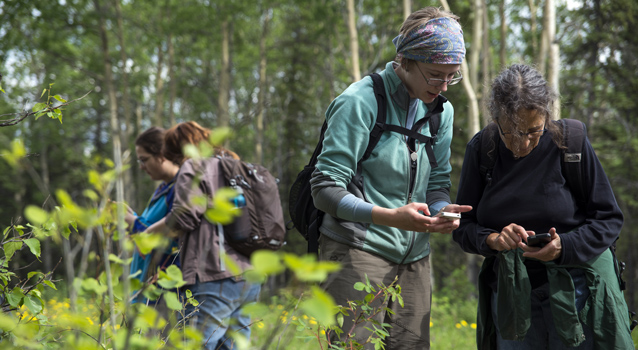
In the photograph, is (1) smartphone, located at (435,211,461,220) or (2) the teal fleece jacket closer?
(1) smartphone, located at (435,211,461,220)

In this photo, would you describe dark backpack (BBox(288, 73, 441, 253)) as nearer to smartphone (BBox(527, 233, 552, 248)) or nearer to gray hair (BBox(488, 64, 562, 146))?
gray hair (BBox(488, 64, 562, 146))

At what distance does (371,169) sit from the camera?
2273 millimetres

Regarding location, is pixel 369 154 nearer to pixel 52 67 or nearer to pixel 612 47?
pixel 612 47

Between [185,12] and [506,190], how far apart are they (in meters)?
16.5

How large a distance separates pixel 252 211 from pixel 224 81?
16105mm

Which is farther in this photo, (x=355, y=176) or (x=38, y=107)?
(x=355, y=176)

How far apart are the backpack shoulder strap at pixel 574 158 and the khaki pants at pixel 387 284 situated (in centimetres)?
68

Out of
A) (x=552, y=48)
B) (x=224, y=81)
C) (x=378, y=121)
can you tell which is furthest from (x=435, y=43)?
(x=224, y=81)

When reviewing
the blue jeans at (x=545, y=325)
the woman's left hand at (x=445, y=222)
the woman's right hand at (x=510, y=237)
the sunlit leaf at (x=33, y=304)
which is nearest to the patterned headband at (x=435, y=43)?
the woman's left hand at (x=445, y=222)

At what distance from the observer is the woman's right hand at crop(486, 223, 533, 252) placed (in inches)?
82.3

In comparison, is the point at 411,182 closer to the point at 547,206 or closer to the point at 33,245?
the point at 547,206

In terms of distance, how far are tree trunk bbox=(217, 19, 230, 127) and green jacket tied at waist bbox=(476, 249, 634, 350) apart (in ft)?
53.7

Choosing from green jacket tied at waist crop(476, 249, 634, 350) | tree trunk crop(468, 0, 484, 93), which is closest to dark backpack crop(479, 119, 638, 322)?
green jacket tied at waist crop(476, 249, 634, 350)

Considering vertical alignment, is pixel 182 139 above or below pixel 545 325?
Result: above
